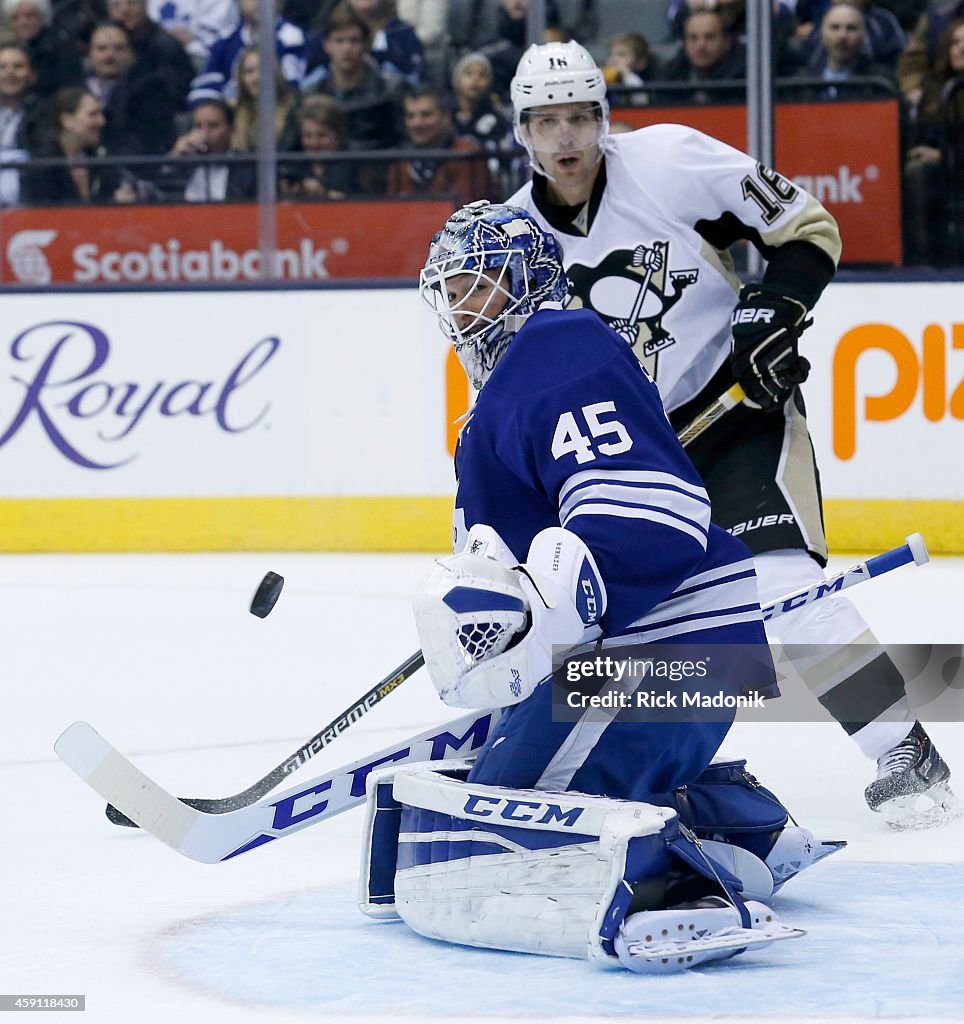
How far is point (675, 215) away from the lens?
3031 mm

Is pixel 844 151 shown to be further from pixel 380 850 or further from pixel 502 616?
pixel 502 616

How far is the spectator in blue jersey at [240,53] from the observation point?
6.16 m

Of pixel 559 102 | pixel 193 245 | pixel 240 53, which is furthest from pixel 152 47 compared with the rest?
pixel 559 102

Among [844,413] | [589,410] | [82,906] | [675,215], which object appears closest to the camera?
[589,410]

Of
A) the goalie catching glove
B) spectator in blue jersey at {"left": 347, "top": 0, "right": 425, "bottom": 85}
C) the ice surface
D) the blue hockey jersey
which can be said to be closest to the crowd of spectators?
spectator in blue jersey at {"left": 347, "top": 0, "right": 425, "bottom": 85}

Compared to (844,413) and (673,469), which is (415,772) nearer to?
(673,469)

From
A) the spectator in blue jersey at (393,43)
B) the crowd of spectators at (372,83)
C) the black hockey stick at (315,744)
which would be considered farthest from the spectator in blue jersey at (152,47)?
the black hockey stick at (315,744)

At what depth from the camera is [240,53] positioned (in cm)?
620

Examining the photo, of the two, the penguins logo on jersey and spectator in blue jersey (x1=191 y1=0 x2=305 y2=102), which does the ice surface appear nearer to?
the penguins logo on jersey

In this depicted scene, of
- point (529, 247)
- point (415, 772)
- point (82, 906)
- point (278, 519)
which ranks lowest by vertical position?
point (278, 519)

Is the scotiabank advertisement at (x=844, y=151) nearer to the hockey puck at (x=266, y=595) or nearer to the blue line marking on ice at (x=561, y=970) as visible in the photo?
the hockey puck at (x=266, y=595)

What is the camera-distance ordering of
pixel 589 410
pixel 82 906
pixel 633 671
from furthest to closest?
pixel 82 906
pixel 633 671
pixel 589 410

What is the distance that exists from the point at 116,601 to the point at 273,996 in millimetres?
3293

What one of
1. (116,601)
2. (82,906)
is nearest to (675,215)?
(82,906)
